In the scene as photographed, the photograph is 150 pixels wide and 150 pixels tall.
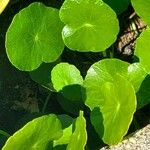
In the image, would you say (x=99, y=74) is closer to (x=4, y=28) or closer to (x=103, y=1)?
(x=103, y=1)

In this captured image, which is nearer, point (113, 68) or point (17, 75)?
point (113, 68)

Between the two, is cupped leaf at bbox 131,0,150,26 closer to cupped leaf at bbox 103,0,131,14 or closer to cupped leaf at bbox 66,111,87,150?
cupped leaf at bbox 103,0,131,14

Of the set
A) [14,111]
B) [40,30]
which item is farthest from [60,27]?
[14,111]

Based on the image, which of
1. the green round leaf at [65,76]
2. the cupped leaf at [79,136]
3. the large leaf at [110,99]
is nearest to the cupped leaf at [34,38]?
the green round leaf at [65,76]

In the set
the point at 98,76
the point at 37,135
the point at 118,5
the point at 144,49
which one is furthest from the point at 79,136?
the point at 118,5

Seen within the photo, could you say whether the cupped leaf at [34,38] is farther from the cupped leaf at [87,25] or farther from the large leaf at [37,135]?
the large leaf at [37,135]

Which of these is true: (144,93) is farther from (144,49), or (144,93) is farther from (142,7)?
(142,7)
